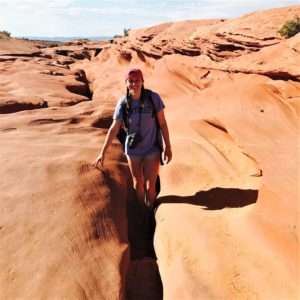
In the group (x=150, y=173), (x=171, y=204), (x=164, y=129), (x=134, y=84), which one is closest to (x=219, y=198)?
(x=171, y=204)

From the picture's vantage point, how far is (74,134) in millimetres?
3898

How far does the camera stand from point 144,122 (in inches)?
109

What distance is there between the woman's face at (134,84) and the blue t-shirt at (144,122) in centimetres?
7

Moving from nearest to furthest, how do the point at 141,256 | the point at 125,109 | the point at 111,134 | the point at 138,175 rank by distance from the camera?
the point at 141,256 → the point at 125,109 → the point at 111,134 → the point at 138,175

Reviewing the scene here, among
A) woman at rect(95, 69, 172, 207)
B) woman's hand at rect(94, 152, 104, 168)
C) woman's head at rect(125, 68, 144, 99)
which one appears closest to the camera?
woman's head at rect(125, 68, 144, 99)

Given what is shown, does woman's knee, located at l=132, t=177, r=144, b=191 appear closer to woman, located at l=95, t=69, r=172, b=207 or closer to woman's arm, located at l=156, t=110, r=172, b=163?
woman, located at l=95, t=69, r=172, b=207

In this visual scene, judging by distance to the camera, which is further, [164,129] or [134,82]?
[164,129]

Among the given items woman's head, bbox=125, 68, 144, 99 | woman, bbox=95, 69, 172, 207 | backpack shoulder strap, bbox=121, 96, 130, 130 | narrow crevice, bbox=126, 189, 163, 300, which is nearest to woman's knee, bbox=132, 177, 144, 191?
woman, bbox=95, 69, 172, 207

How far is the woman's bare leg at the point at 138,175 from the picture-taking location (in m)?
2.92

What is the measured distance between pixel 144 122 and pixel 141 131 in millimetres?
77

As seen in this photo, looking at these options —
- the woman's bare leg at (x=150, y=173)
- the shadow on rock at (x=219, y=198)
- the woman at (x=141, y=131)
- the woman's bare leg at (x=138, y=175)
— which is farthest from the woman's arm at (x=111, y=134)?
the shadow on rock at (x=219, y=198)

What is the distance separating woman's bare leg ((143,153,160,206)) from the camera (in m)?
2.91

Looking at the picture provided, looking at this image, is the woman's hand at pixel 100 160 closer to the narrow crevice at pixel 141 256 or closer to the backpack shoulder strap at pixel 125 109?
the backpack shoulder strap at pixel 125 109

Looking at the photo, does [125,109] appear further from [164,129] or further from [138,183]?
[138,183]
